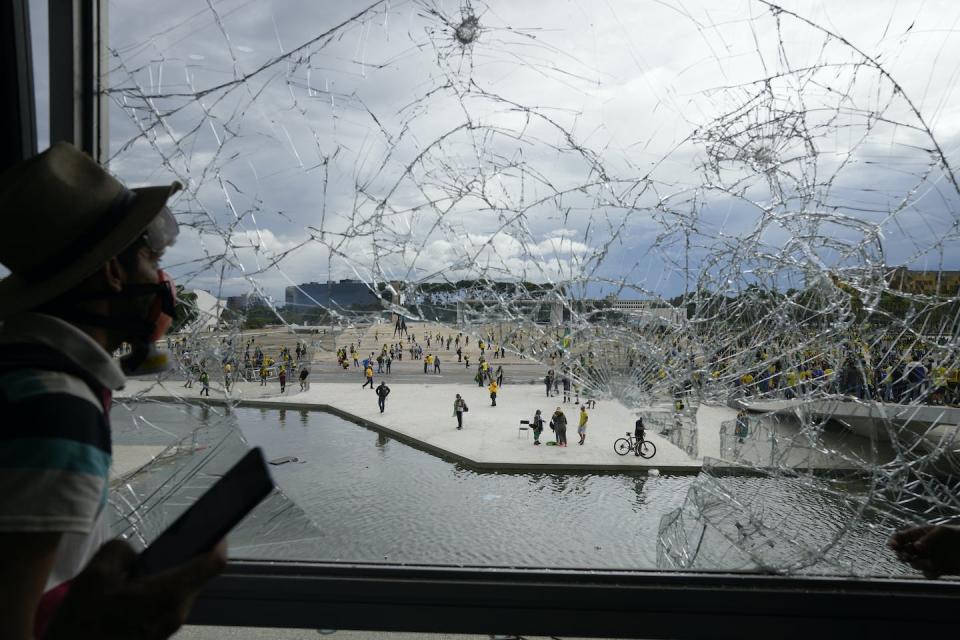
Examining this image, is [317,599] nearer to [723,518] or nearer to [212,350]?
[212,350]

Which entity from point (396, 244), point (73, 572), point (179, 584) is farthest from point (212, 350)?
point (179, 584)

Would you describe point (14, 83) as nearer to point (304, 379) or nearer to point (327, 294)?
point (327, 294)

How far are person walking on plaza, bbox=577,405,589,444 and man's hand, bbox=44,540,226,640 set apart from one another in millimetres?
1436

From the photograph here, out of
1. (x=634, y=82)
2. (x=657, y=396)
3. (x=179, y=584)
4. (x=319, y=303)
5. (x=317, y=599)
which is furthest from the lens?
(x=657, y=396)

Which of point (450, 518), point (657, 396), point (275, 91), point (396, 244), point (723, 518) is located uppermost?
point (275, 91)

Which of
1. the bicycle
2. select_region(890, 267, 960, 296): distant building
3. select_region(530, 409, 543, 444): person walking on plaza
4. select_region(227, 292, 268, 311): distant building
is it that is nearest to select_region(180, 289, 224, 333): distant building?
select_region(227, 292, 268, 311): distant building

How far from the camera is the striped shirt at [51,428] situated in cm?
41

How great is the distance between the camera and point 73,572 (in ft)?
1.77

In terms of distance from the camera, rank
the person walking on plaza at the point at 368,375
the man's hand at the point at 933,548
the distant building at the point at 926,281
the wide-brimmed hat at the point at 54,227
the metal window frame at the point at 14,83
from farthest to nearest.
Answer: the person walking on plaza at the point at 368,375
the distant building at the point at 926,281
the metal window frame at the point at 14,83
the man's hand at the point at 933,548
the wide-brimmed hat at the point at 54,227

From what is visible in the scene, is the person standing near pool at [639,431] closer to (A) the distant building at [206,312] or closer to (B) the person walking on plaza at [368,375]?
(B) the person walking on plaza at [368,375]

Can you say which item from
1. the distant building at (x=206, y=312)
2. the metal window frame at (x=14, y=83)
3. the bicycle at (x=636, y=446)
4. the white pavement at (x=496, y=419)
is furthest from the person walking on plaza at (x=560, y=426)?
the metal window frame at (x=14, y=83)

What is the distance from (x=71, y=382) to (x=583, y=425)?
149 cm

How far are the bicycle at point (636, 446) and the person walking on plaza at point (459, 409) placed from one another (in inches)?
18.4

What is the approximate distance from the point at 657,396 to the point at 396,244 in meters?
0.90
